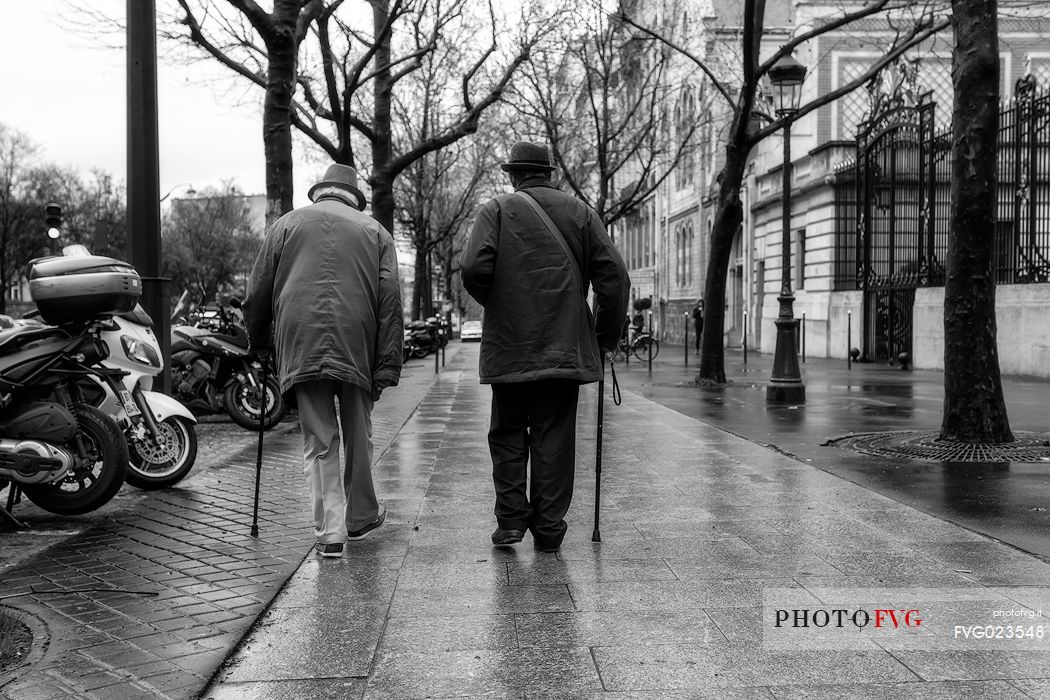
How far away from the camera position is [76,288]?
6363mm

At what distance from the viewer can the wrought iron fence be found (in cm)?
1842

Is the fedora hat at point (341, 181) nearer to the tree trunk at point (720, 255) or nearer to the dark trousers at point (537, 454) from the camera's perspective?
the dark trousers at point (537, 454)

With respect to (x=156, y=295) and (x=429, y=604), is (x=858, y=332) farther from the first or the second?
(x=429, y=604)

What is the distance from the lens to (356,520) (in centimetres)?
546

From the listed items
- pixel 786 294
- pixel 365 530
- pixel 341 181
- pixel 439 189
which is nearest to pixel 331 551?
pixel 365 530

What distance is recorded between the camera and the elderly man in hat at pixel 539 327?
5.14 meters

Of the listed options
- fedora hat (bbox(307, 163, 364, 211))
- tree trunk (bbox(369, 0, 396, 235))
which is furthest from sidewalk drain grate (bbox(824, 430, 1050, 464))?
tree trunk (bbox(369, 0, 396, 235))

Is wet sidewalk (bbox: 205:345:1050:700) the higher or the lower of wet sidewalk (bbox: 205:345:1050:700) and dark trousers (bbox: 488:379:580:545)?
the lower

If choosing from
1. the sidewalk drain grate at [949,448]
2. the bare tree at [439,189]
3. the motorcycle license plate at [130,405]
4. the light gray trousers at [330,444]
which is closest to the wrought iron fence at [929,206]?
the sidewalk drain grate at [949,448]

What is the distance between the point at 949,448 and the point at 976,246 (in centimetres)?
168

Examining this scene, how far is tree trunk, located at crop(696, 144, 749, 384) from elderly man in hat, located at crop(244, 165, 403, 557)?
1260 cm

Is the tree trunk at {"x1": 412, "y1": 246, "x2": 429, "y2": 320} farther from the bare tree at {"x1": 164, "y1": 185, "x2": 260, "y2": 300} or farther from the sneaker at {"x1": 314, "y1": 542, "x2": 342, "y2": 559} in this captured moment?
the sneaker at {"x1": 314, "y1": 542, "x2": 342, "y2": 559}

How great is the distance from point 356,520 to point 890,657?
2.80m

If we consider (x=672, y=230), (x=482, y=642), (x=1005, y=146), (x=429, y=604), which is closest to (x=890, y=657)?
(x=482, y=642)
